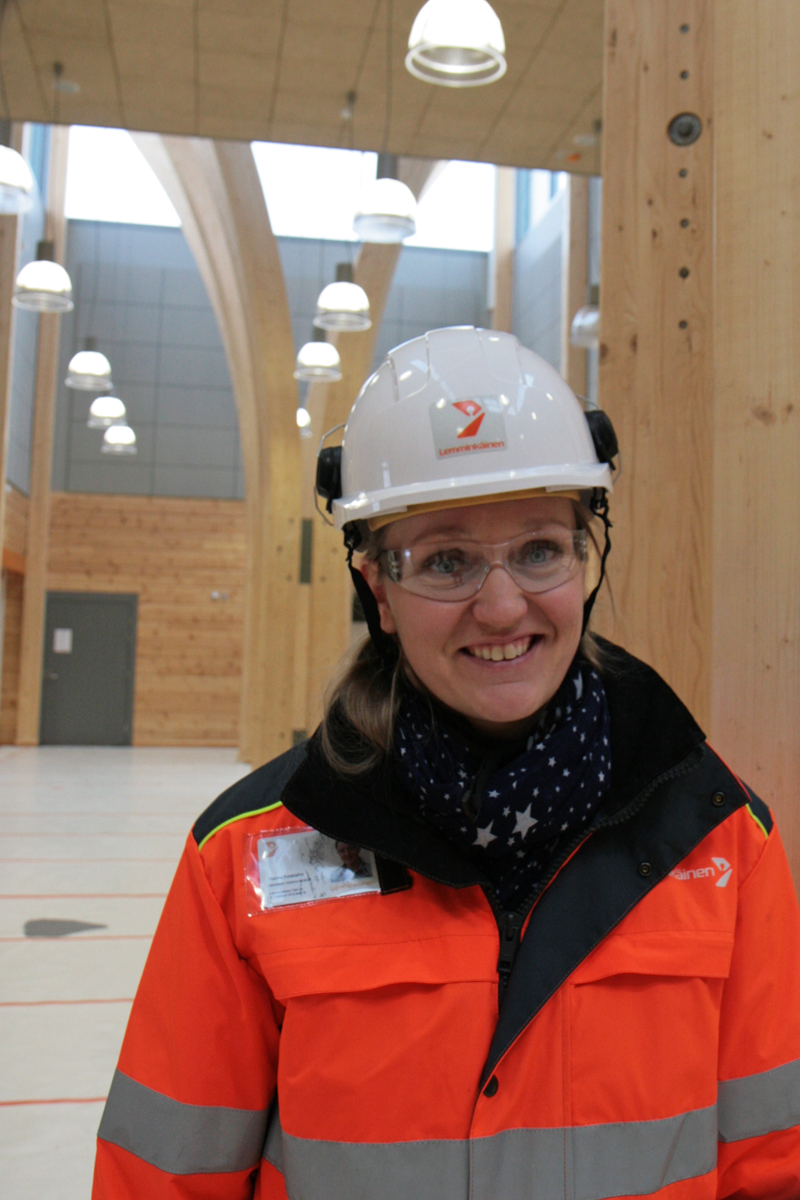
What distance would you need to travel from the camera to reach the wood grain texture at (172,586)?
20.9 metres

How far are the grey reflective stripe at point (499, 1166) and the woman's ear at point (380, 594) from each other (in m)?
0.84

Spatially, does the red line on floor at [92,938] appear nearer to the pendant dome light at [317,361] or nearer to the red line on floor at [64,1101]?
the red line on floor at [64,1101]

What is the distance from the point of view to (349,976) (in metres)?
1.62

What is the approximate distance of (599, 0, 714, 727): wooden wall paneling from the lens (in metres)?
3.26

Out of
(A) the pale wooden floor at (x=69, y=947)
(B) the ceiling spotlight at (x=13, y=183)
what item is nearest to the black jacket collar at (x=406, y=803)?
(A) the pale wooden floor at (x=69, y=947)

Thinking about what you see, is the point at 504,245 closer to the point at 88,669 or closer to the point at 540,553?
the point at 88,669

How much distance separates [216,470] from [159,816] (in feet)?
39.4

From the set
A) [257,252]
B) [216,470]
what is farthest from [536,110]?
[216,470]

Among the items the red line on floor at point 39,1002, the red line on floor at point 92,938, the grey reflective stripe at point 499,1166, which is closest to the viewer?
the grey reflective stripe at point 499,1166

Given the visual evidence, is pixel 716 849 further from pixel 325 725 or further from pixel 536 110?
pixel 536 110

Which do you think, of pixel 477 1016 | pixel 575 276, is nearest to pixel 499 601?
pixel 477 1016

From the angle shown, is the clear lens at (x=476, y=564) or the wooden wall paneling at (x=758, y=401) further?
the wooden wall paneling at (x=758, y=401)

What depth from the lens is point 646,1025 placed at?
5.34ft

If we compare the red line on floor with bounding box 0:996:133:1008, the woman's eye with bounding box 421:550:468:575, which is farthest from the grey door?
the woman's eye with bounding box 421:550:468:575
